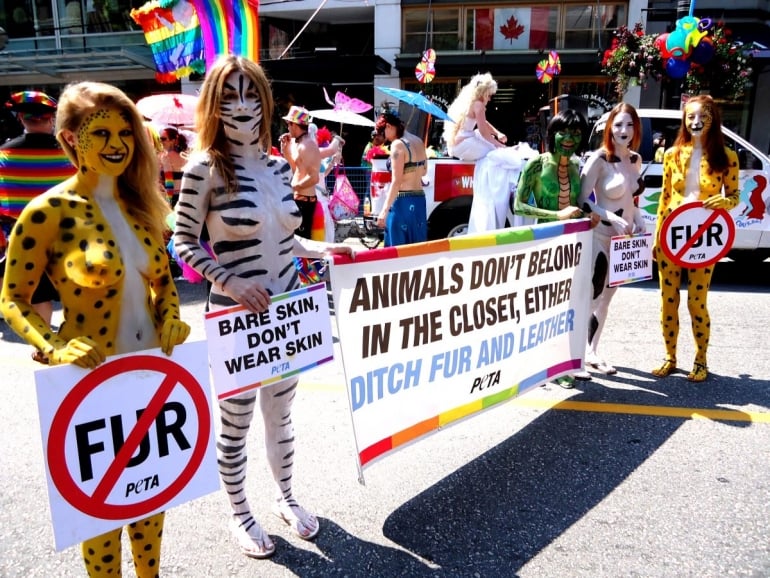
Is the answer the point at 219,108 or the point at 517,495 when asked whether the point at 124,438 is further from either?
the point at 517,495

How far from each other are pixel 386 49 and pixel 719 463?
14.8m

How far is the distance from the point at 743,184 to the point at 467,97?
3931 mm

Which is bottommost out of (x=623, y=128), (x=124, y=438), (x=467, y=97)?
(x=124, y=438)

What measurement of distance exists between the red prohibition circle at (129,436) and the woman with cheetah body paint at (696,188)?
3570 mm

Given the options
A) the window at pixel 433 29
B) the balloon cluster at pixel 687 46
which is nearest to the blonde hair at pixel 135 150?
the balloon cluster at pixel 687 46

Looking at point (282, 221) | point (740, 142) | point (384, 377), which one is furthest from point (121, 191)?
point (740, 142)

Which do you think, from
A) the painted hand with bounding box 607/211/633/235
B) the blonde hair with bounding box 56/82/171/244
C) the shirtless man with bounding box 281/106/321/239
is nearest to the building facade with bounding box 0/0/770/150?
the shirtless man with bounding box 281/106/321/239

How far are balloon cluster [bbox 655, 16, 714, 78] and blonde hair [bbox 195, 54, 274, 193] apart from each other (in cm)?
871

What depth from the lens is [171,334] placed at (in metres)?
1.96

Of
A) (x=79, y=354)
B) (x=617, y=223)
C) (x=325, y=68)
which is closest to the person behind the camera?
(x=79, y=354)

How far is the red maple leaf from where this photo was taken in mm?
15719

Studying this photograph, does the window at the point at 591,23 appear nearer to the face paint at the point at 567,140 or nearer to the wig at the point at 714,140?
the wig at the point at 714,140

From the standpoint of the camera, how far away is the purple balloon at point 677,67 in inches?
367

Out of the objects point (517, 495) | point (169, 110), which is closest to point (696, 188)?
point (517, 495)
